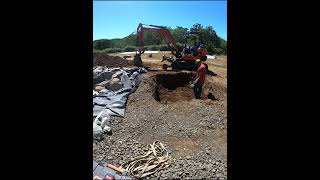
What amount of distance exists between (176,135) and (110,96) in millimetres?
3068

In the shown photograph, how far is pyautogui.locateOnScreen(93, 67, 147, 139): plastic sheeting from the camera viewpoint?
7.21m

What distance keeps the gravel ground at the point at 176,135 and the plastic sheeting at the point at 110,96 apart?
0.21 m

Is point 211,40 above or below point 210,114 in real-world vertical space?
above

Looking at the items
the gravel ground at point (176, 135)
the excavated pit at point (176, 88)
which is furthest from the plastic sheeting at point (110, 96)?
the excavated pit at point (176, 88)

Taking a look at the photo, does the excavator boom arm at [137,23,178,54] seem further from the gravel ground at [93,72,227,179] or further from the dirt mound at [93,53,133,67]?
the gravel ground at [93,72,227,179]

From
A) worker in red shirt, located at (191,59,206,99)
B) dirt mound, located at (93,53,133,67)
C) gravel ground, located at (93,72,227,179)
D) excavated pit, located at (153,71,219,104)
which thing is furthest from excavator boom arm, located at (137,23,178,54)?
gravel ground, located at (93,72,227,179)

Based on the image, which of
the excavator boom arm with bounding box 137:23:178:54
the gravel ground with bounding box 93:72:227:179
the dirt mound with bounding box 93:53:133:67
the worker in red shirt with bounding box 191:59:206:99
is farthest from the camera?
the dirt mound with bounding box 93:53:133:67

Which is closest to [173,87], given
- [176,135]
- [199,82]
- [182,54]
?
[199,82]

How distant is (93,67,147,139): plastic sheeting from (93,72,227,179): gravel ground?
21cm
